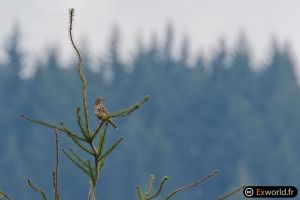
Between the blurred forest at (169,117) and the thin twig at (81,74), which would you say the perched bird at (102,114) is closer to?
the thin twig at (81,74)

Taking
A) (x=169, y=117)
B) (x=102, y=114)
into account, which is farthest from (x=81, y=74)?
(x=169, y=117)

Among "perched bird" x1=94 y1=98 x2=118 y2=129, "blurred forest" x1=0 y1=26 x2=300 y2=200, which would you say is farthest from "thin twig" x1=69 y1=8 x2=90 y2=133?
"blurred forest" x1=0 y1=26 x2=300 y2=200

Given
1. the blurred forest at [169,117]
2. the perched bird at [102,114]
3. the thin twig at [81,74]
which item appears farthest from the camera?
the blurred forest at [169,117]

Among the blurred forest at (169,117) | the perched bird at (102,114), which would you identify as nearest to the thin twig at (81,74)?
the perched bird at (102,114)

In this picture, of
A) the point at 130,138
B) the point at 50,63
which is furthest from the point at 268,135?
the point at 50,63

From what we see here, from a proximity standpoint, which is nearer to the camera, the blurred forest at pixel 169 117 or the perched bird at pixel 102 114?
the perched bird at pixel 102 114

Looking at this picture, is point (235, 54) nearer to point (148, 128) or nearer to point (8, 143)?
point (148, 128)

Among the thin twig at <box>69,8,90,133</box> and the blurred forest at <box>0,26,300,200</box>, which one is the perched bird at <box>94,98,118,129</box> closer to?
the thin twig at <box>69,8,90,133</box>

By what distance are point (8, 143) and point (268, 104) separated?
26.3m

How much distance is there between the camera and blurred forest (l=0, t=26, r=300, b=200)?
10844 cm

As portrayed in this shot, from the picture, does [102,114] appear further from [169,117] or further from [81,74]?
[169,117]

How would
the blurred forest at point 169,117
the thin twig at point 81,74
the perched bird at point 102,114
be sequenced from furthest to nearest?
the blurred forest at point 169,117
the perched bird at point 102,114
the thin twig at point 81,74

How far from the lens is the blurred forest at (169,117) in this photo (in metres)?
108

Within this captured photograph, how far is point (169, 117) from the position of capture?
4688 inches
